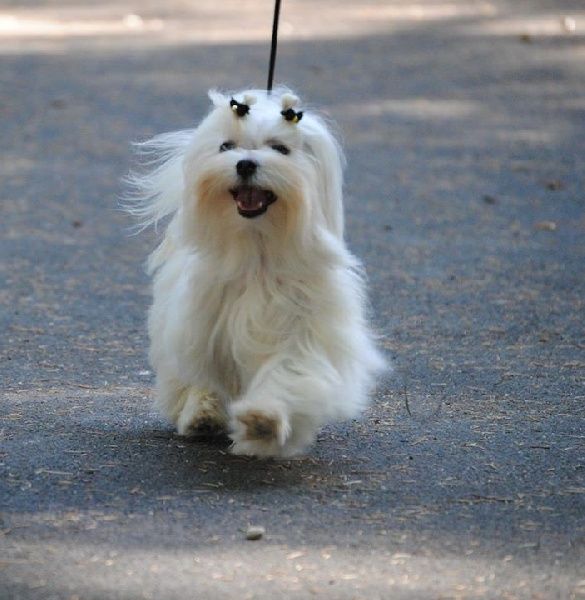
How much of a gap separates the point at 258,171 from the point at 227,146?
0.63 ft

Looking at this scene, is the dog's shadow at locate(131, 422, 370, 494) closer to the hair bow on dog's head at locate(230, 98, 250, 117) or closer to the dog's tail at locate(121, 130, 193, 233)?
the dog's tail at locate(121, 130, 193, 233)

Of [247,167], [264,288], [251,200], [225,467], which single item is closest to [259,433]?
[225,467]

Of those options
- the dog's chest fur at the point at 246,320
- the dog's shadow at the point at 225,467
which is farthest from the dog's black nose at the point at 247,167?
the dog's shadow at the point at 225,467

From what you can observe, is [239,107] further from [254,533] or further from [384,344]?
[384,344]

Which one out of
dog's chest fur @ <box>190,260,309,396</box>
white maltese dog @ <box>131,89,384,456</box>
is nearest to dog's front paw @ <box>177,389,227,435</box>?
white maltese dog @ <box>131,89,384,456</box>

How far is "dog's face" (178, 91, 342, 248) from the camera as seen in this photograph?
16.9ft

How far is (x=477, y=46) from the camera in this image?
61.0 feet

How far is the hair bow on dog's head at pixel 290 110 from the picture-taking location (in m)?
5.24

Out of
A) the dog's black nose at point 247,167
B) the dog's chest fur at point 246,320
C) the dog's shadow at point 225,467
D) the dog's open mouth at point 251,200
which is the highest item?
the dog's black nose at point 247,167

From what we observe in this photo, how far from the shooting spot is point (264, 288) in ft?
17.7

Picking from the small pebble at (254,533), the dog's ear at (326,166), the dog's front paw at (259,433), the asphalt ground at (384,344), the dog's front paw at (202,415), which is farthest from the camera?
the dog's front paw at (202,415)

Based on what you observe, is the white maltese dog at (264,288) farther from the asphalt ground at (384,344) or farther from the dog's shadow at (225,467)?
the asphalt ground at (384,344)

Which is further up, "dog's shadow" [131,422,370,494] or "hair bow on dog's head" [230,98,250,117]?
"hair bow on dog's head" [230,98,250,117]

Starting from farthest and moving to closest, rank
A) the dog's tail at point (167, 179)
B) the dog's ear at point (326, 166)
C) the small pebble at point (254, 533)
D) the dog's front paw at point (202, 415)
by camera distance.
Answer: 1. the dog's tail at point (167, 179)
2. the dog's front paw at point (202, 415)
3. the dog's ear at point (326, 166)
4. the small pebble at point (254, 533)
